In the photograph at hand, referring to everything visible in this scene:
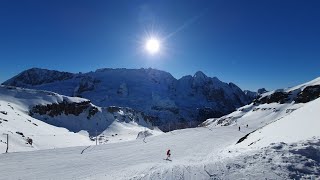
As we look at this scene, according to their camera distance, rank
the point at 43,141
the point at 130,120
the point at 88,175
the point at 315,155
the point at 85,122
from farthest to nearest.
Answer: the point at 130,120 → the point at 85,122 → the point at 43,141 → the point at 88,175 → the point at 315,155

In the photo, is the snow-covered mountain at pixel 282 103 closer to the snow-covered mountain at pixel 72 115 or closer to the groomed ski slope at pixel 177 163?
the snow-covered mountain at pixel 72 115

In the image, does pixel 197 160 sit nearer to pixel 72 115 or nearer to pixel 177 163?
pixel 177 163

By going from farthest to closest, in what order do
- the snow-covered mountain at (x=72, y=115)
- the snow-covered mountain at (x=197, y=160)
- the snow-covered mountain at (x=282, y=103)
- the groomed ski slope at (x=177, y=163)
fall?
the snow-covered mountain at (x=282, y=103), the snow-covered mountain at (x=72, y=115), the snow-covered mountain at (x=197, y=160), the groomed ski slope at (x=177, y=163)

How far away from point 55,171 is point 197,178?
15.3 metres

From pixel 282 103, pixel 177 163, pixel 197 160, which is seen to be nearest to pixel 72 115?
pixel 282 103

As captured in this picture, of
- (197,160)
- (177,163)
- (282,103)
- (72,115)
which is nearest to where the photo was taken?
(177,163)

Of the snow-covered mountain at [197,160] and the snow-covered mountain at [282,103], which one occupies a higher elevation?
the snow-covered mountain at [282,103]

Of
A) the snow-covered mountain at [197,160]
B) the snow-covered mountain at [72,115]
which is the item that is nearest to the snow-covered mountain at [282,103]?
the snow-covered mountain at [72,115]

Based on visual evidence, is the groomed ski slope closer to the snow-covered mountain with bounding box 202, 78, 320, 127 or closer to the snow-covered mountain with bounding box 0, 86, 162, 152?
the snow-covered mountain with bounding box 0, 86, 162, 152

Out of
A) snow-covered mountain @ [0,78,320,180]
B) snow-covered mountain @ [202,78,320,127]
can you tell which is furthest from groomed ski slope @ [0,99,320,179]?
snow-covered mountain @ [202,78,320,127]

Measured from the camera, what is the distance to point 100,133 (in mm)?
124062

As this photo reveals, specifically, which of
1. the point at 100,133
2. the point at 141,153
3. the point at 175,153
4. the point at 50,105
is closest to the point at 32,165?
the point at 141,153

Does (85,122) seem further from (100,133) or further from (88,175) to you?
(88,175)

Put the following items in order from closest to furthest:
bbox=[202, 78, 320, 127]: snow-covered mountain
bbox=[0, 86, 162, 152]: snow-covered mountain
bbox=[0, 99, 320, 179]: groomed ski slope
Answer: bbox=[0, 99, 320, 179]: groomed ski slope → bbox=[0, 86, 162, 152]: snow-covered mountain → bbox=[202, 78, 320, 127]: snow-covered mountain
